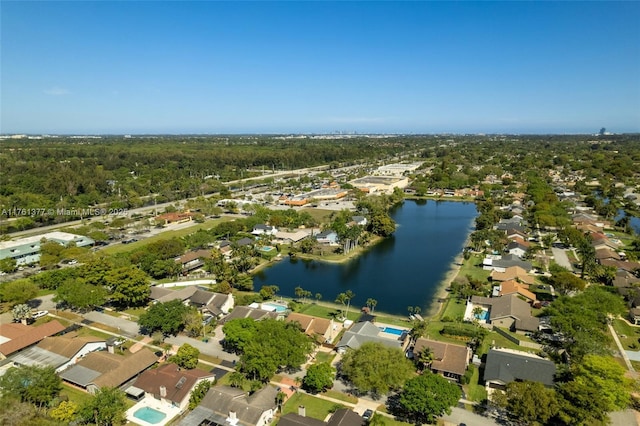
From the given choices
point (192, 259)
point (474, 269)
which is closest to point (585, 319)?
point (474, 269)

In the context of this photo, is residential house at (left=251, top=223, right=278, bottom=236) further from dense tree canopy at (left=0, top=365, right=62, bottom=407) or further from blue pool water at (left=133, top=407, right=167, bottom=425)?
dense tree canopy at (left=0, top=365, right=62, bottom=407)

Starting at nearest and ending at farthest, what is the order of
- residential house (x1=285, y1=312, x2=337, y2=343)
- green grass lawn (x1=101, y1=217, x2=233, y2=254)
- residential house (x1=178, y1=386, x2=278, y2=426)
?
1. residential house (x1=178, y1=386, x2=278, y2=426)
2. residential house (x1=285, y1=312, x2=337, y2=343)
3. green grass lawn (x1=101, y1=217, x2=233, y2=254)

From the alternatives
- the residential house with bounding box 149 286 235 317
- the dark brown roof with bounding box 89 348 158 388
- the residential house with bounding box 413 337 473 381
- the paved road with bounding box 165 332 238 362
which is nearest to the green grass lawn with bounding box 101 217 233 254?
the residential house with bounding box 149 286 235 317

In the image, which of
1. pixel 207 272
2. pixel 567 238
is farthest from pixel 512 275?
pixel 207 272

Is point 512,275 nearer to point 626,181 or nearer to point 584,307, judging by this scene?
point 584,307

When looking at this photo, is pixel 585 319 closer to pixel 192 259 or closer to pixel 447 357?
pixel 447 357
